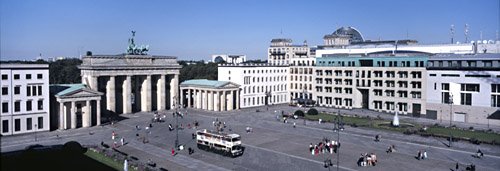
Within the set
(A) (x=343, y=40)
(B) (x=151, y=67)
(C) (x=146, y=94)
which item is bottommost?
(C) (x=146, y=94)

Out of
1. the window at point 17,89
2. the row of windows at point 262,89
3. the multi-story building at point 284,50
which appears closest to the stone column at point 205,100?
the row of windows at point 262,89

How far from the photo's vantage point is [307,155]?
59.7 meters

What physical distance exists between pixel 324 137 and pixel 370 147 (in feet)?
30.8

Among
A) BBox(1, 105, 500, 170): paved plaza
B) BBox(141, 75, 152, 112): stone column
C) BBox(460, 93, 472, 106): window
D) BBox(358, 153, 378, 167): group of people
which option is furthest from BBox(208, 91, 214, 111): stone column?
BBox(358, 153, 378, 167): group of people

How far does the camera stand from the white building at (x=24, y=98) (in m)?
68.8

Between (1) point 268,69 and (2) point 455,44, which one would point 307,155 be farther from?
(2) point 455,44

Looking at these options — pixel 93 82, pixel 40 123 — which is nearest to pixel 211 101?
pixel 93 82

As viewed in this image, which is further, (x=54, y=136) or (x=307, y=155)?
(x=54, y=136)

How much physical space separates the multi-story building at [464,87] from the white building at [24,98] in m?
72.5

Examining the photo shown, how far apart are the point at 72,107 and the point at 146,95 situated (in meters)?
27.8

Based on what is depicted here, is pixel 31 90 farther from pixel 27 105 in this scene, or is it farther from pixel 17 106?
pixel 17 106

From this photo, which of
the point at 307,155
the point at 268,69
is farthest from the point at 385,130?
the point at 268,69

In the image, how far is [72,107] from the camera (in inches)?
3059

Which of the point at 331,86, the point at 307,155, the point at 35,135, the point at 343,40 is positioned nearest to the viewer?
the point at 307,155
